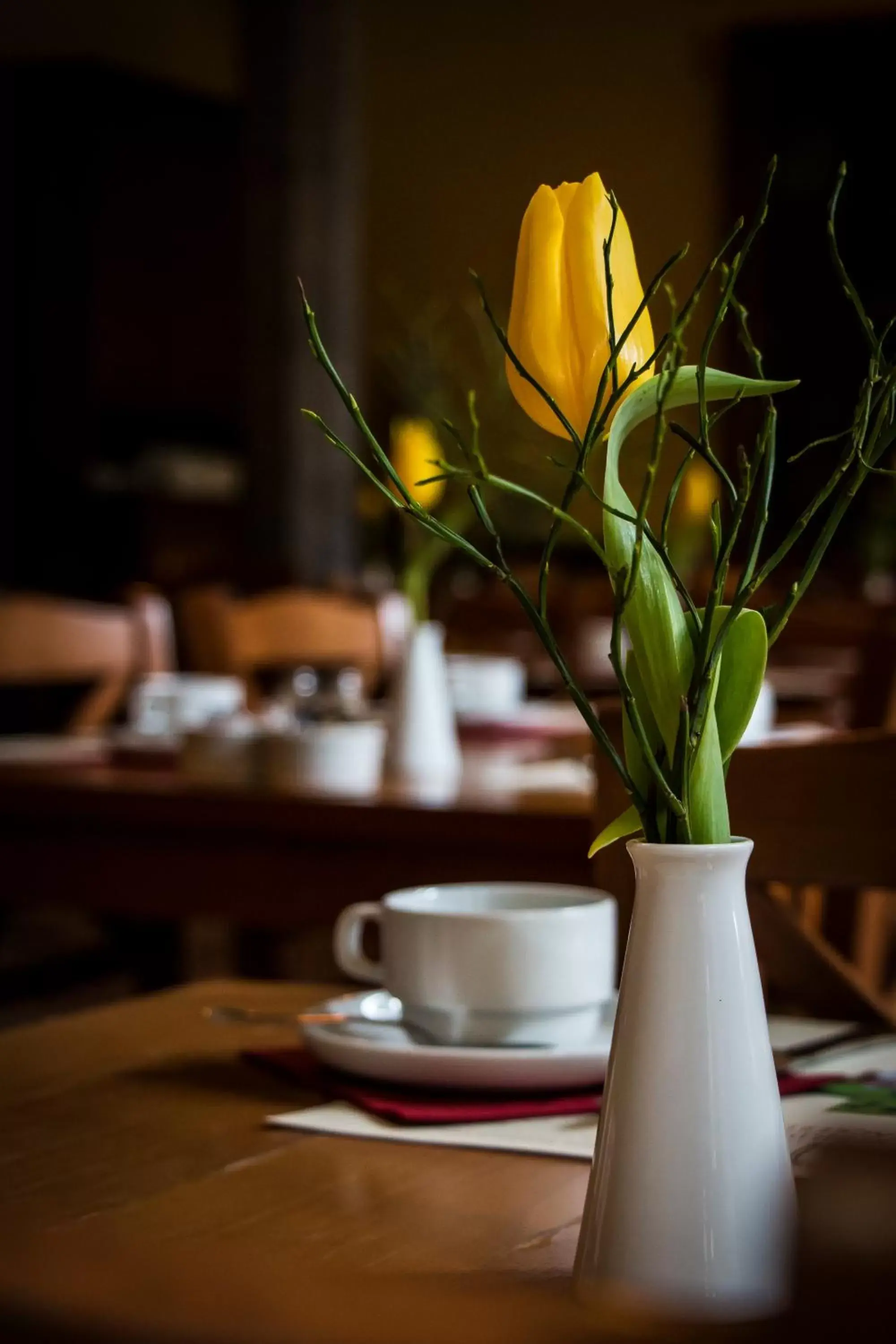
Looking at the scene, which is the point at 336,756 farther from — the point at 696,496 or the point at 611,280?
the point at 696,496

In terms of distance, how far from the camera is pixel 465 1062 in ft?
2.22

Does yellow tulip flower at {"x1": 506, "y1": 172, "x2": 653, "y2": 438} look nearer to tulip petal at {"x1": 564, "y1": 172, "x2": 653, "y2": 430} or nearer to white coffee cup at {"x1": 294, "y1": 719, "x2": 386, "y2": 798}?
tulip petal at {"x1": 564, "y1": 172, "x2": 653, "y2": 430}

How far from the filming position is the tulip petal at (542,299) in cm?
44

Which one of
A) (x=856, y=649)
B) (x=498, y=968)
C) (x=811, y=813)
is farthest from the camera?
(x=856, y=649)

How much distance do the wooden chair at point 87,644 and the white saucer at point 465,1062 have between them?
151 cm

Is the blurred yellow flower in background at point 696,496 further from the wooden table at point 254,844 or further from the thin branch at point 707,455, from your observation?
the thin branch at point 707,455

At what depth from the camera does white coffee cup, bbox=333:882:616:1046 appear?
69 cm

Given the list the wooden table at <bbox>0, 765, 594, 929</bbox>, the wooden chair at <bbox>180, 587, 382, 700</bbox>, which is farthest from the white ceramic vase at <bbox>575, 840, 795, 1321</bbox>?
the wooden chair at <bbox>180, 587, 382, 700</bbox>

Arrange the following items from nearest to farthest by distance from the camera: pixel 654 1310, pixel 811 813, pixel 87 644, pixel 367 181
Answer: pixel 654 1310, pixel 811 813, pixel 87 644, pixel 367 181

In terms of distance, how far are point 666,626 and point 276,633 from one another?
237cm

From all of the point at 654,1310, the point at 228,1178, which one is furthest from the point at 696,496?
the point at 654,1310

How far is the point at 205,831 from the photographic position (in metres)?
1.46

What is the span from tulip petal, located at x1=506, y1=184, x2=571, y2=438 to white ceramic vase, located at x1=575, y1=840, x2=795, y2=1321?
0.37 feet

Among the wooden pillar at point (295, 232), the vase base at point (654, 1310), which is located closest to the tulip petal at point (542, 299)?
the vase base at point (654, 1310)
